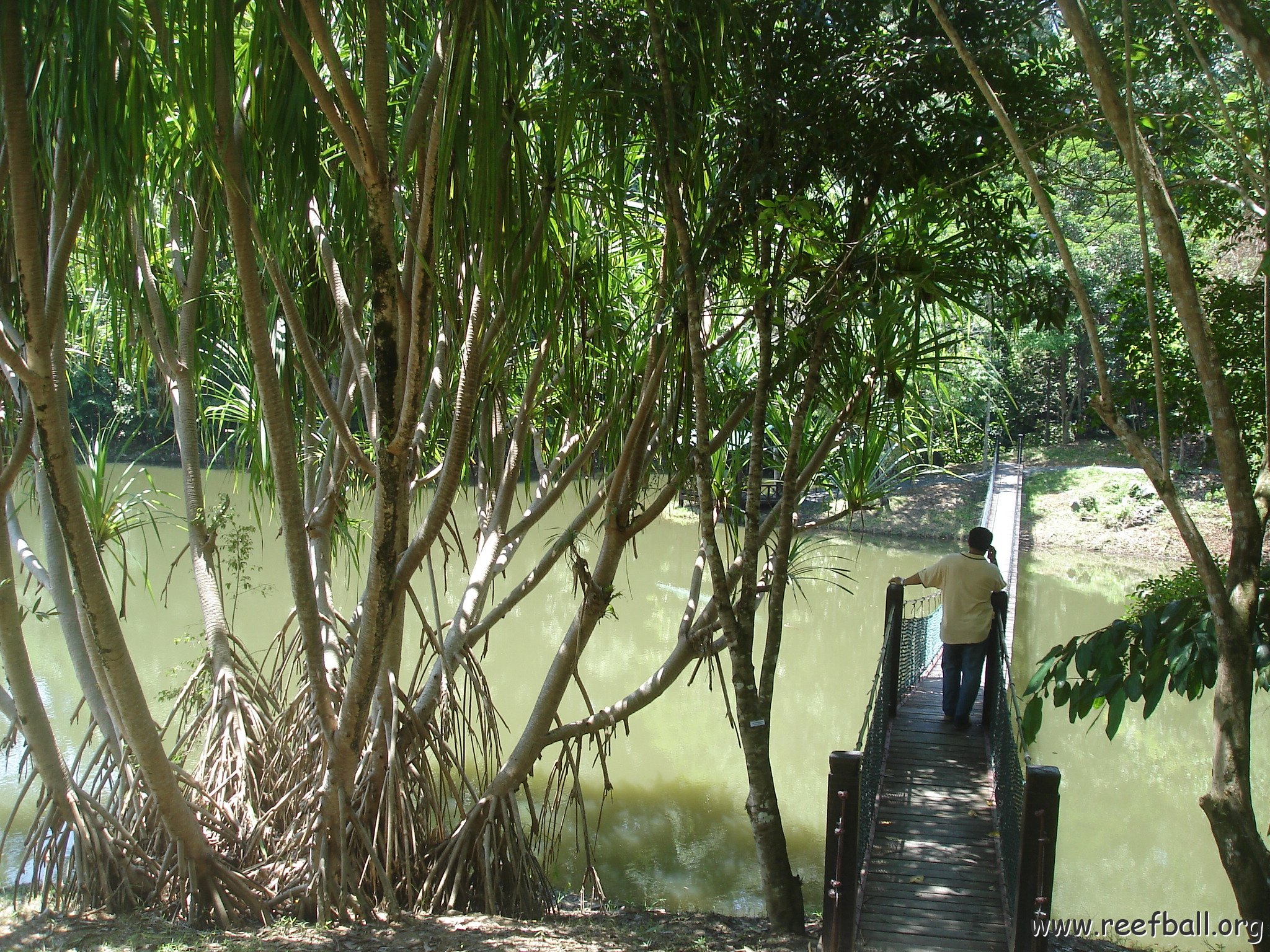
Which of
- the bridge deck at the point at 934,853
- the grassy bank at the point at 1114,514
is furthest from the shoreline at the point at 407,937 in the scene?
the grassy bank at the point at 1114,514

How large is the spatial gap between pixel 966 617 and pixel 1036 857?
1486mm

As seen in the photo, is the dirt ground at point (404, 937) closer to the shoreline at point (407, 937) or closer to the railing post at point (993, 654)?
the shoreline at point (407, 937)

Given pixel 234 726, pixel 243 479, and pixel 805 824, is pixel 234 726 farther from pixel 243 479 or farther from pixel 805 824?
pixel 243 479

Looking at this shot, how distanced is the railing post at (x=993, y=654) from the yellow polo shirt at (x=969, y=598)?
30 mm

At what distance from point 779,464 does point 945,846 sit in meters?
1.59

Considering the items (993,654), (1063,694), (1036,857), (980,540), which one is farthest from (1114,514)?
(1063,694)

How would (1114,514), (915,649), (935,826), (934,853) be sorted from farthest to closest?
1. (1114,514)
2. (915,649)
3. (935,826)
4. (934,853)

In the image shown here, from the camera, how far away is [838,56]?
106 inches

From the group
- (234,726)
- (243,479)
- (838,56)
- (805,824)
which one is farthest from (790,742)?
Answer: (243,479)

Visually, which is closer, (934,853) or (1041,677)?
(1041,677)

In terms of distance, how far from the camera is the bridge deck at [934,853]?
2.62 metres

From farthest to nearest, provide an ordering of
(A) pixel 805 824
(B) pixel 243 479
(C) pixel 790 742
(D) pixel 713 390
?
(B) pixel 243 479 → (C) pixel 790 742 → (A) pixel 805 824 → (D) pixel 713 390

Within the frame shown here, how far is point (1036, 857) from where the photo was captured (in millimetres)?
2400

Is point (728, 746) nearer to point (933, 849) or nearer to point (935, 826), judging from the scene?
point (935, 826)
